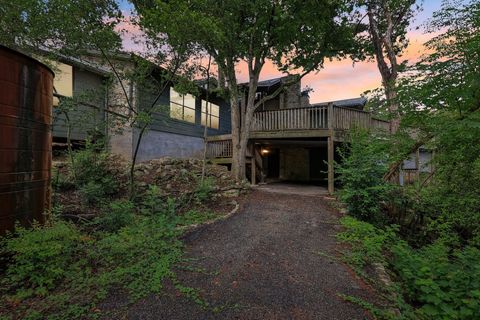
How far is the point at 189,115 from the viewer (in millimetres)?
13250

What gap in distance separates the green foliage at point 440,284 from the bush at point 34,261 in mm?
4263

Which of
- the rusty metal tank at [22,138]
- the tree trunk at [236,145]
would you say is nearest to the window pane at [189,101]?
the tree trunk at [236,145]

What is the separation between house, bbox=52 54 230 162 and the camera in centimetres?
686

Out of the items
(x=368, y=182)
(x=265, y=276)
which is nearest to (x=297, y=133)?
(x=368, y=182)

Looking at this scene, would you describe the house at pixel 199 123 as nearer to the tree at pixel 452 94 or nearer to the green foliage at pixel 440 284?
the tree at pixel 452 94

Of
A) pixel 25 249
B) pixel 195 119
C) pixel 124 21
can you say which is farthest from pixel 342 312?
pixel 195 119

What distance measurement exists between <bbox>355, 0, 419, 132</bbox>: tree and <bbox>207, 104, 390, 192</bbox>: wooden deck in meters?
1.75

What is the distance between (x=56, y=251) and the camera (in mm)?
3219

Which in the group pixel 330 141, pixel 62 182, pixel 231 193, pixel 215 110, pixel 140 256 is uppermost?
pixel 215 110

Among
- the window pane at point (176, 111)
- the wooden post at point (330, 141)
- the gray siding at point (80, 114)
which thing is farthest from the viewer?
the window pane at point (176, 111)

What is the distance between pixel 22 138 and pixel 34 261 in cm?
166

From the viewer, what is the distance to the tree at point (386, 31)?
11031mm

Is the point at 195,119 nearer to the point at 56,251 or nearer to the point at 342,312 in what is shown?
the point at 56,251

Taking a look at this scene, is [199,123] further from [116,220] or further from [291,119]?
[116,220]
